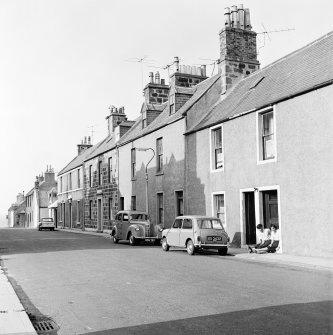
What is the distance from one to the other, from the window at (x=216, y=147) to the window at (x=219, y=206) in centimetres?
129

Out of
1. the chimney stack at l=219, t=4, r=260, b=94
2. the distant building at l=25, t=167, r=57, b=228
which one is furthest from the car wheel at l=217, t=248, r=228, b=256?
the distant building at l=25, t=167, r=57, b=228

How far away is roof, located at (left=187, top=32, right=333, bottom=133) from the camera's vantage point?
1494 centimetres

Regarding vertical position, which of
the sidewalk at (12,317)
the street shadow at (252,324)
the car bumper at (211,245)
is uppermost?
the sidewalk at (12,317)

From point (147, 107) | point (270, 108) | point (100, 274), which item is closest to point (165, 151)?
point (147, 107)

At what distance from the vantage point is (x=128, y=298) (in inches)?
298

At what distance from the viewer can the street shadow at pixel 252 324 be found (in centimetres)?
547

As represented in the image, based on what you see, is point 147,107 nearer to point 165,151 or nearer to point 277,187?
point 165,151

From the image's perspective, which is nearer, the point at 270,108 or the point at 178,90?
the point at 270,108

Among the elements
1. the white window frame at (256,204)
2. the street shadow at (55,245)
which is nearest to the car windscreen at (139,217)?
the street shadow at (55,245)

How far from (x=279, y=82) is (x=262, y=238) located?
6.27 metres

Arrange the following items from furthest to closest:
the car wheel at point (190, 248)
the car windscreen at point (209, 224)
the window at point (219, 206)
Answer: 1. the window at point (219, 206)
2. the car windscreen at point (209, 224)
3. the car wheel at point (190, 248)

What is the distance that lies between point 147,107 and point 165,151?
569 centimetres

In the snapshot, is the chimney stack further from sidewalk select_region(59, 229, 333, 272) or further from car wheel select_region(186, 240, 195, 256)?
sidewalk select_region(59, 229, 333, 272)

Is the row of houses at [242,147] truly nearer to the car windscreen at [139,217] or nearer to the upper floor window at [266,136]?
the upper floor window at [266,136]
